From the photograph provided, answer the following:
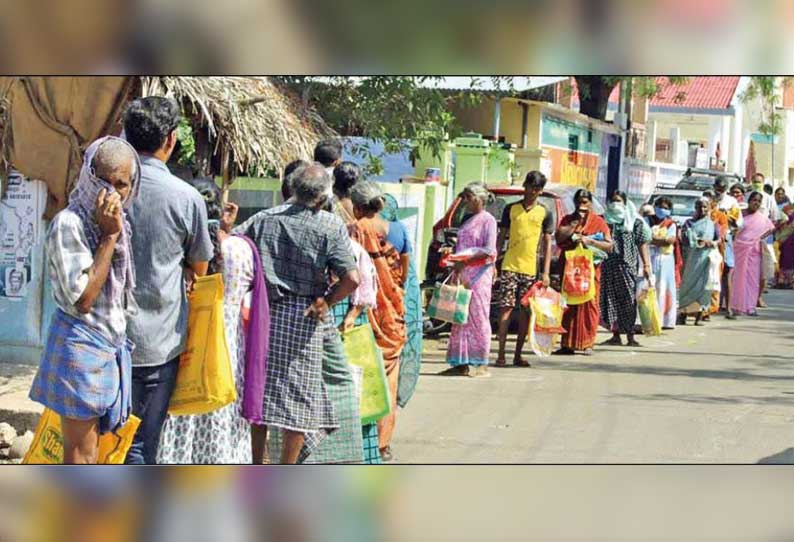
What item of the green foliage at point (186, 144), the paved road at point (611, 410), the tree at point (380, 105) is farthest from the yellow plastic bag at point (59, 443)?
the tree at point (380, 105)

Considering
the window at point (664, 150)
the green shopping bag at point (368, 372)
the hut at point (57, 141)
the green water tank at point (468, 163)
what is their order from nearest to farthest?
the green shopping bag at point (368, 372), the hut at point (57, 141), the green water tank at point (468, 163), the window at point (664, 150)

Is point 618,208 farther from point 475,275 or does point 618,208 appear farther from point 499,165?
point 499,165

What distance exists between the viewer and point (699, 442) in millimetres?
8859

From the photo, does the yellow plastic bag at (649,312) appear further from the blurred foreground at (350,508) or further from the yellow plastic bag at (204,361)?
the yellow plastic bag at (204,361)

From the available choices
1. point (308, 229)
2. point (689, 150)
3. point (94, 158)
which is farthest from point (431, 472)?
point (689, 150)

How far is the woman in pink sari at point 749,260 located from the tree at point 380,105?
6.34m

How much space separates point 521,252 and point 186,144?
3.21 m

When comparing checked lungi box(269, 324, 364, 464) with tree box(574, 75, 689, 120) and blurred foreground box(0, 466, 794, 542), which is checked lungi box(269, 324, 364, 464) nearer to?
blurred foreground box(0, 466, 794, 542)

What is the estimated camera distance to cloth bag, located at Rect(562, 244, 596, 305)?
12.8 meters

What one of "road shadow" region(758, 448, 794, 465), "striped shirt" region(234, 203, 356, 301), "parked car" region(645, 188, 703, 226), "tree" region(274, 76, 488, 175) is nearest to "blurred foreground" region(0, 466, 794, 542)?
"striped shirt" region(234, 203, 356, 301)

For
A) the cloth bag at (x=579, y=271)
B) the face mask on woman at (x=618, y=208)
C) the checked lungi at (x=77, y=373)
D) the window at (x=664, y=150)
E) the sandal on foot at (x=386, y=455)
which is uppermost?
the window at (x=664, y=150)

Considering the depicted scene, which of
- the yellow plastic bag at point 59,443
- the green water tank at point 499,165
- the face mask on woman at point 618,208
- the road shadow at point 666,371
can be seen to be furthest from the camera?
the green water tank at point 499,165

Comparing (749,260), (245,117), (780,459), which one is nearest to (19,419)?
(245,117)

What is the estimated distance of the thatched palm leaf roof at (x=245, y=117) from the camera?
9.27 m
